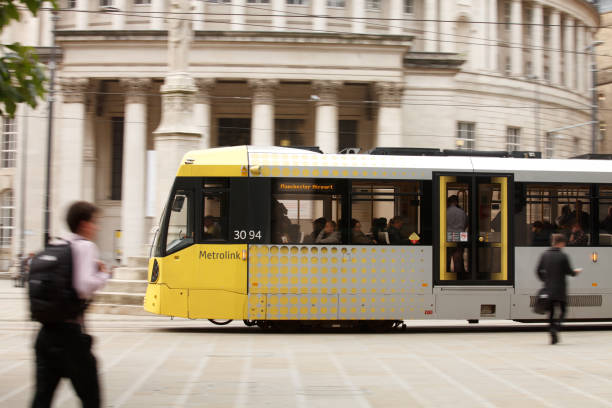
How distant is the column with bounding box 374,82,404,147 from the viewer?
4494 cm

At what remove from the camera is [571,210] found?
15.6 m

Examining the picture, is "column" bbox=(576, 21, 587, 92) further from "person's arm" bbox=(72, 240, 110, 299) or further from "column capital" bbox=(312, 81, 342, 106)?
"person's arm" bbox=(72, 240, 110, 299)

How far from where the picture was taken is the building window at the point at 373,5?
170ft

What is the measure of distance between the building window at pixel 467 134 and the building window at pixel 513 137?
3.33 meters

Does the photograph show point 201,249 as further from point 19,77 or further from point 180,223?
point 19,77

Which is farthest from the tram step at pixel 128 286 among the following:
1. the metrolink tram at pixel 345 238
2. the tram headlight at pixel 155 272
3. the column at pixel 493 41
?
the column at pixel 493 41

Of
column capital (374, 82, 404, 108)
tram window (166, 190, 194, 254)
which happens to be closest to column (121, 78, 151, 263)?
column capital (374, 82, 404, 108)

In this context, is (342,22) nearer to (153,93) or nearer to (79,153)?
(153,93)

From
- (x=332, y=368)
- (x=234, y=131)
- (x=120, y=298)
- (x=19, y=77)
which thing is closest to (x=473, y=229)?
(x=332, y=368)

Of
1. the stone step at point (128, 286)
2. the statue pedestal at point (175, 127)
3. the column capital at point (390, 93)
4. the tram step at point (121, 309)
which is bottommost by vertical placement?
the tram step at point (121, 309)

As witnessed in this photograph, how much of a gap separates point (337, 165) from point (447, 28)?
40809mm

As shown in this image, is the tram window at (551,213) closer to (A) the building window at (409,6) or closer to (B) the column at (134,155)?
(B) the column at (134,155)

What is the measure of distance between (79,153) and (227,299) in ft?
110

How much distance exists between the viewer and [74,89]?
45.3 meters
